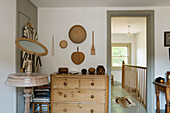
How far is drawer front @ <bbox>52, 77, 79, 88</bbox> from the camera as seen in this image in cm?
272

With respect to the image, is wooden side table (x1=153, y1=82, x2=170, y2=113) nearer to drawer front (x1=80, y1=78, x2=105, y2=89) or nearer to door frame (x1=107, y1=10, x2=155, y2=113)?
door frame (x1=107, y1=10, x2=155, y2=113)

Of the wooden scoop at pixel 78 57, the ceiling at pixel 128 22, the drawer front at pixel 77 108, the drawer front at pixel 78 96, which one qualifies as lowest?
the drawer front at pixel 77 108

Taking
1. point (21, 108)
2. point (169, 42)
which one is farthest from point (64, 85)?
point (169, 42)

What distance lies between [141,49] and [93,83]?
5.03 metres

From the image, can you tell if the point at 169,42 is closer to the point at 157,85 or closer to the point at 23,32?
the point at 157,85

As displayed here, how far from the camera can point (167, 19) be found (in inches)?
124

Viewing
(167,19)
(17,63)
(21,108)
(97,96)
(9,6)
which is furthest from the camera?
(167,19)

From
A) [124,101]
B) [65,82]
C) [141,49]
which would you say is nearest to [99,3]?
[65,82]

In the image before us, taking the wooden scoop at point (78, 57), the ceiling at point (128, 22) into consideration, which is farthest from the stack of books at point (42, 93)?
the ceiling at point (128, 22)

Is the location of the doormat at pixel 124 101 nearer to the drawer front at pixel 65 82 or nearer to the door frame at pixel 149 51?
the door frame at pixel 149 51

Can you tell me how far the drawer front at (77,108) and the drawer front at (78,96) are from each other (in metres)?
0.09

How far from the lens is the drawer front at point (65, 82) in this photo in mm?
2725

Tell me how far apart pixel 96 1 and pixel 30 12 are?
138 cm

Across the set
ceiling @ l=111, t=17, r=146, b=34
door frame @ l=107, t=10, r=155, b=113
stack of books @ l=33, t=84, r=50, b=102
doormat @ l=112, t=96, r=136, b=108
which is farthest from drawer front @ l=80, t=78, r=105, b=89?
ceiling @ l=111, t=17, r=146, b=34
